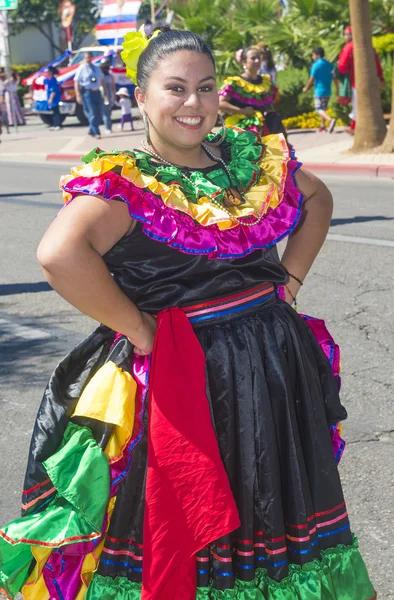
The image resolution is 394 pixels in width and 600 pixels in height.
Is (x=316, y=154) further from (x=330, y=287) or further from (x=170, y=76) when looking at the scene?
(x=170, y=76)

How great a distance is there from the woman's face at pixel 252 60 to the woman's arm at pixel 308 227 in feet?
20.2

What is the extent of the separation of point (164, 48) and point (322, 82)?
1603 centimetres

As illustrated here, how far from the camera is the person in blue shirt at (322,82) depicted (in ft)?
58.4

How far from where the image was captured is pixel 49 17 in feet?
167

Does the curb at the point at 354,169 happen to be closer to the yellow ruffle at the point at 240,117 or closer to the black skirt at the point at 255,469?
the yellow ruffle at the point at 240,117

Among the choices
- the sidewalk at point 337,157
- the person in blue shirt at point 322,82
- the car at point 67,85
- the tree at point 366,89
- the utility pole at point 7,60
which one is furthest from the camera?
the car at point 67,85

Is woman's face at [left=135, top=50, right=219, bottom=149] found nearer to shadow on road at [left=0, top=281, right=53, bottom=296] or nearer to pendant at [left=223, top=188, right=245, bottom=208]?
pendant at [left=223, top=188, right=245, bottom=208]

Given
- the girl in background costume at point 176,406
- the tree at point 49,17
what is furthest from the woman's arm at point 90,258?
the tree at point 49,17

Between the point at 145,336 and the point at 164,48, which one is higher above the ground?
the point at 164,48

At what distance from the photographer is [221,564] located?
2.40 metres

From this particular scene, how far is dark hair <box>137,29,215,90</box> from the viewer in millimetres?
2463

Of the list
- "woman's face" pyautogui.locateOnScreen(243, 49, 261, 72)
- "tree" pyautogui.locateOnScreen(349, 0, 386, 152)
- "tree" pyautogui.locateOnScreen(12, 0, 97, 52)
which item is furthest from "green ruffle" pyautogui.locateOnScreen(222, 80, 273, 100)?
"tree" pyautogui.locateOnScreen(12, 0, 97, 52)

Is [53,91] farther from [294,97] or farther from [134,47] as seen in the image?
[134,47]

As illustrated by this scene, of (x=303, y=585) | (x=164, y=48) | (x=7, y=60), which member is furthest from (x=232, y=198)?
(x=7, y=60)
